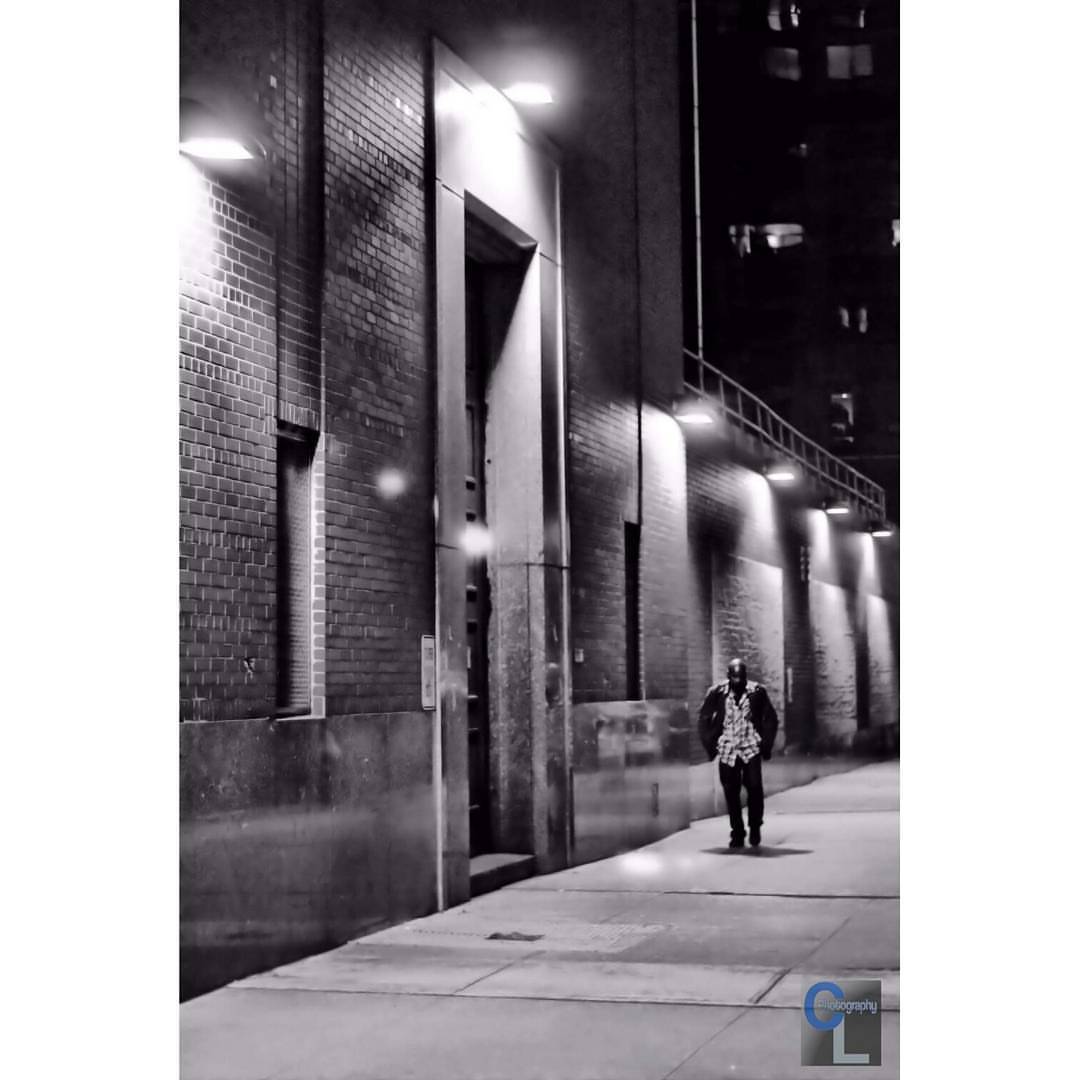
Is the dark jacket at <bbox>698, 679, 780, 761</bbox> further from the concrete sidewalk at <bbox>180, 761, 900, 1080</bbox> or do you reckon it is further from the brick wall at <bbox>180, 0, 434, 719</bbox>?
the brick wall at <bbox>180, 0, 434, 719</bbox>

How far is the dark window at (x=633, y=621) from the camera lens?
11.4m

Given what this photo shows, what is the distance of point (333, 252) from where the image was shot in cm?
1010

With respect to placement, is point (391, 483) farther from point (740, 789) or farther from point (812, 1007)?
point (812, 1007)

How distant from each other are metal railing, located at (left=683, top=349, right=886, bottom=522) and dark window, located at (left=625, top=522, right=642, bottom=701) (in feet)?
6.04

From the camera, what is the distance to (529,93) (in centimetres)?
1230

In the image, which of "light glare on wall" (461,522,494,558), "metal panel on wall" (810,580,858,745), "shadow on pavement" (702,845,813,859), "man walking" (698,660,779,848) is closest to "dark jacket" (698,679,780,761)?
"man walking" (698,660,779,848)

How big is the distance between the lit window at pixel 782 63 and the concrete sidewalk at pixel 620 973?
133 inches

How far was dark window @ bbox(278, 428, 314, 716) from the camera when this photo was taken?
958cm

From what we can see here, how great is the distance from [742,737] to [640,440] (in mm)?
2653

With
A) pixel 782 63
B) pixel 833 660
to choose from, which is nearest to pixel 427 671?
pixel 833 660

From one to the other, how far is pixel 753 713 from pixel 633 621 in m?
2.61

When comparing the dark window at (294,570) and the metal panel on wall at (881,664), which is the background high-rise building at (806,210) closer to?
the metal panel on wall at (881,664)
